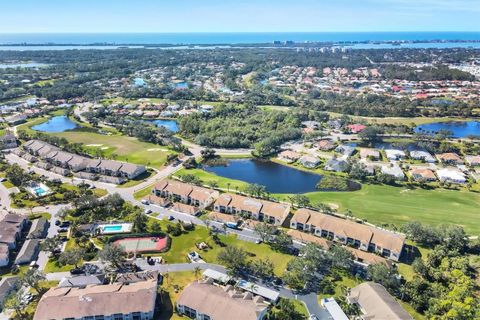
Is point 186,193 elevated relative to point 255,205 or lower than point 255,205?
elevated

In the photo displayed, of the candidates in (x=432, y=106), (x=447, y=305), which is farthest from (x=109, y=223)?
(x=432, y=106)

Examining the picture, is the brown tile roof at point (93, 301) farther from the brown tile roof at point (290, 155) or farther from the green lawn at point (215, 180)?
the brown tile roof at point (290, 155)

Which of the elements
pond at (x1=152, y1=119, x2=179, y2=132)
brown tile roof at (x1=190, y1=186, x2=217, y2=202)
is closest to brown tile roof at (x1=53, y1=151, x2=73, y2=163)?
brown tile roof at (x1=190, y1=186, x2=217, y2=202)

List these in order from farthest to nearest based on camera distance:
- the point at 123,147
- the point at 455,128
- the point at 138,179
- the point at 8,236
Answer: the point at 455,128 → the point at 123,147 → the point at 138,179 → the point at 8,236

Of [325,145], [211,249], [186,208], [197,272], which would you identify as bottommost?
[197,272]

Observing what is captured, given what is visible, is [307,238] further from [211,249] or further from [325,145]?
[325,145]

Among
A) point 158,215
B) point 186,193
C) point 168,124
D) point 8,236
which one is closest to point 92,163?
point 186,193
